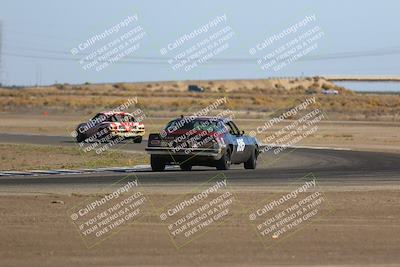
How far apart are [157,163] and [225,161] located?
1.66 meters

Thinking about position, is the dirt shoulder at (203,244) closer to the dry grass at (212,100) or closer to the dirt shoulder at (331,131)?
the dirt shoulder at (331,131)

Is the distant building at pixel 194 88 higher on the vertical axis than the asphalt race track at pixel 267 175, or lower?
lower

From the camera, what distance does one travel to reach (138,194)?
58.3ft

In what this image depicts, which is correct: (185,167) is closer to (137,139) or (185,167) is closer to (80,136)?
(80,136)

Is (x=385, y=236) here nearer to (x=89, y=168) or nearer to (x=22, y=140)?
(x=89, y=168)

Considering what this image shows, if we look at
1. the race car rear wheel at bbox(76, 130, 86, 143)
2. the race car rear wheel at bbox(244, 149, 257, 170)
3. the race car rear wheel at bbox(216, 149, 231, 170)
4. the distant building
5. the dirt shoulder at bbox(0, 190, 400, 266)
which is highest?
the dirt shoulder at bbox(0, 190, 400, 266)

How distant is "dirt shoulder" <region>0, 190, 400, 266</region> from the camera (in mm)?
11414

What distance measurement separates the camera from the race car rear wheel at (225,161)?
24672mm

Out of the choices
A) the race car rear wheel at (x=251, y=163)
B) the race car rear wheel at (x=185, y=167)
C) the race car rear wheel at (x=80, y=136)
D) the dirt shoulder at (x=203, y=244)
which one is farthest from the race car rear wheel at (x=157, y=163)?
the race car rear wheel at (x=80, y=136)

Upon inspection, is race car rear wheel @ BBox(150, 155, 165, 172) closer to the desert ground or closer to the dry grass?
the desert ground

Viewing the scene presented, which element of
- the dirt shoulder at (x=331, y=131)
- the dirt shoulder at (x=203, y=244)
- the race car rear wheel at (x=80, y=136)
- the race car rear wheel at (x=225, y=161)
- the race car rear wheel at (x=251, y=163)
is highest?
the dirt shoulder at (x=203, y=244)

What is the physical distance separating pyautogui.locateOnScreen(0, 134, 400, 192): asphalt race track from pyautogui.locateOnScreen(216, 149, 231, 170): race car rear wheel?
0.20m

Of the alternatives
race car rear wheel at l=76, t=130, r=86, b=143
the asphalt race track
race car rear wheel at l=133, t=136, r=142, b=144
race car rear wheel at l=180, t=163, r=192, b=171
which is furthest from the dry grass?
race car rear wheel at l=180, t=163, r=192, b=171

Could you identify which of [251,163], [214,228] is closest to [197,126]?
[251,163]
